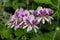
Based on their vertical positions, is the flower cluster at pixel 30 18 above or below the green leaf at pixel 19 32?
above

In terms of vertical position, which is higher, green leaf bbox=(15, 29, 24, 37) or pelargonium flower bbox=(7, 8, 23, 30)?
pelargonium flower bbox=(7, 8, 23, 30)

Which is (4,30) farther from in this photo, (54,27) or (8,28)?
(54,27)

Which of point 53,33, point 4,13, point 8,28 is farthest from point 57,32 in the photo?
point 4,13

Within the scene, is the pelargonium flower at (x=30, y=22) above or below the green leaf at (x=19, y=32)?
above

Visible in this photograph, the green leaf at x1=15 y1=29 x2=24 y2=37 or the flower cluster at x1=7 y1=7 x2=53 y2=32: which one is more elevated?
the flower cluster at x1=7 y1=7 x2=53 y2=32
